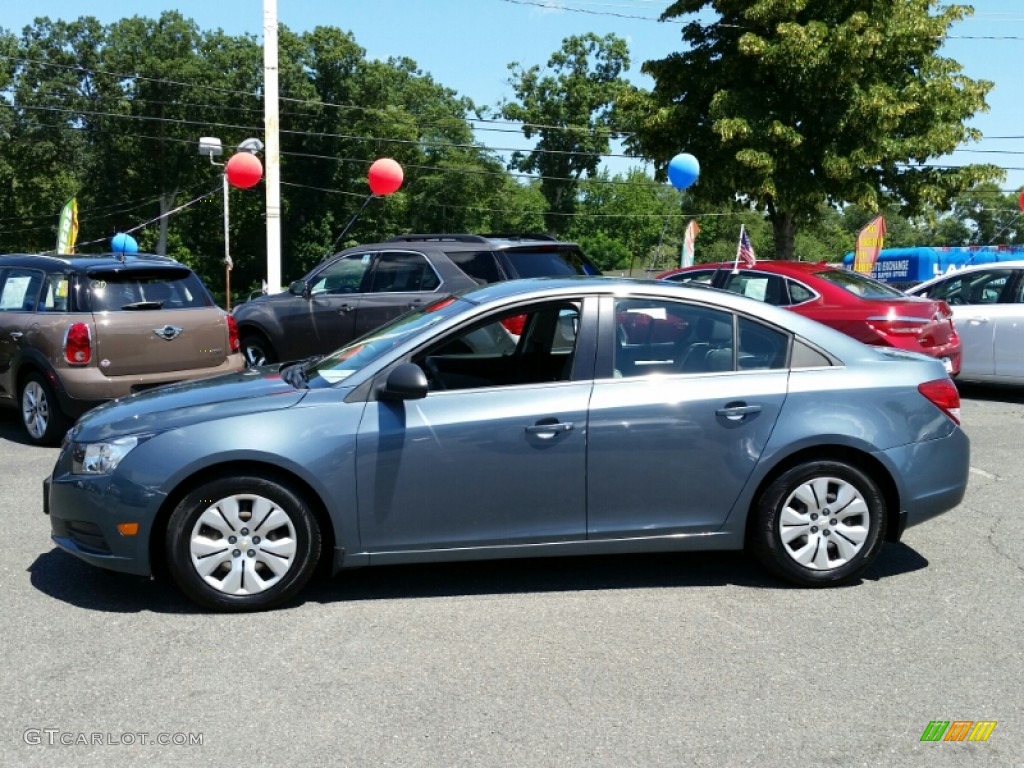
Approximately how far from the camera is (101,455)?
4.64 meters

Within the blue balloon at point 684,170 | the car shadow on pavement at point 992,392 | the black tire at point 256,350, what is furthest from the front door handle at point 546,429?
the blue balloon at point 684,170

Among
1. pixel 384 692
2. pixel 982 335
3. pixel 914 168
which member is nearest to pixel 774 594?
pixel 384 692

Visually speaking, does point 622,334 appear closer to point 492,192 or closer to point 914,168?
point 914,168

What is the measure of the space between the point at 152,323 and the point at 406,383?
4.89 meters

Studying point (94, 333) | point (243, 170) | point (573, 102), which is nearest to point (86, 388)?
point (94, 333)

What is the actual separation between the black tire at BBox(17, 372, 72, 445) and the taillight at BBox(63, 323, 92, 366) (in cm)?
37

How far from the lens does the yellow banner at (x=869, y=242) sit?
21.8 m

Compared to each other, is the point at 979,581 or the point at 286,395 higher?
the point at 286,395

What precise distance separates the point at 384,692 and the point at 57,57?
64926mm

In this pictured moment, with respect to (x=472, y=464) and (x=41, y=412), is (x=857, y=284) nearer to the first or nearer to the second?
(x=472, y=464)

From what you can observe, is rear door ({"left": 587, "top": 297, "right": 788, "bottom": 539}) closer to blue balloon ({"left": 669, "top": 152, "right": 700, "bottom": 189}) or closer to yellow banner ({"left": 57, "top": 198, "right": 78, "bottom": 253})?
blue balloon ({"left": 669, "top": 152, "right": 700, "bottom": 189})

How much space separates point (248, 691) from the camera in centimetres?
385

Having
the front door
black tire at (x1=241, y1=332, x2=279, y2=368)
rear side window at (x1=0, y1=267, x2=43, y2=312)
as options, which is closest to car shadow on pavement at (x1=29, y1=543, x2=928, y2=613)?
the front door

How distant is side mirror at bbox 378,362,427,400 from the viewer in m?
4.56
